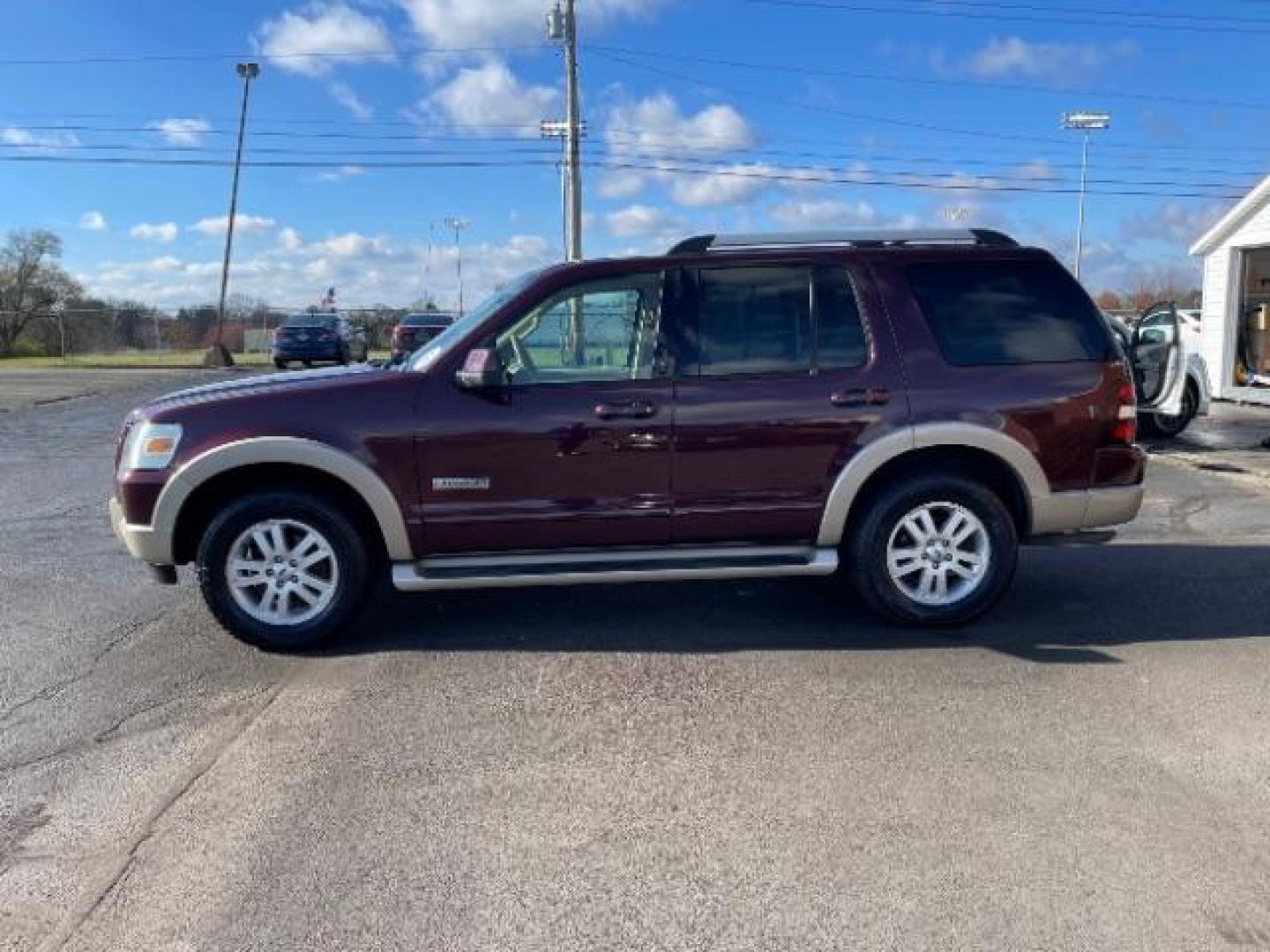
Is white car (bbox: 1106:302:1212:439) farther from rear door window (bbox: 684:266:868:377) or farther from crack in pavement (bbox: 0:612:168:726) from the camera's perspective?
crack in pavement (bbox: 0:612:168:726)

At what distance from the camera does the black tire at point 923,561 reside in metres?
5.34

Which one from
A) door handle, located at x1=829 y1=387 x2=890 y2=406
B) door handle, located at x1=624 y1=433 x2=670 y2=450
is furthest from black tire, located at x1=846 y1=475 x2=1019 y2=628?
door handle, located at x1=624 y1=433 x2=670 y2=450

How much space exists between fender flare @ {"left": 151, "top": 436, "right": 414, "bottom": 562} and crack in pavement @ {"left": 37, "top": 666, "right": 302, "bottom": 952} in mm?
1035

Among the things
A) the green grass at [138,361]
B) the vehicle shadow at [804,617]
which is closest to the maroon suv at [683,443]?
the vehicle shadow at [804,617]

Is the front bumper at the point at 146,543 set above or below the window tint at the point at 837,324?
below

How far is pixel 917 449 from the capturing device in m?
5.29

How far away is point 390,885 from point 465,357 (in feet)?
8.65

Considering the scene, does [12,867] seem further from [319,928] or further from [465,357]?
[465,357]

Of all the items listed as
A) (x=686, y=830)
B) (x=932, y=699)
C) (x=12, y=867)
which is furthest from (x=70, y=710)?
(x=932, y=699)

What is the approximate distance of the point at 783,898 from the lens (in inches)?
120

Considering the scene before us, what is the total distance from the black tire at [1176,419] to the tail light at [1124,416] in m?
8.94

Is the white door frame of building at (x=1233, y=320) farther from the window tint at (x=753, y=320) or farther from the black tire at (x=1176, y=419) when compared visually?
the window tint at (x=753, y=320)

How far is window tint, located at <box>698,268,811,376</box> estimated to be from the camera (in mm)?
5273

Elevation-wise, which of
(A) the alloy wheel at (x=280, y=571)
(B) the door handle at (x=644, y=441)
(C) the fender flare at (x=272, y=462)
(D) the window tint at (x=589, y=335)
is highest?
(D) the window tint at (x=589, y=335)
